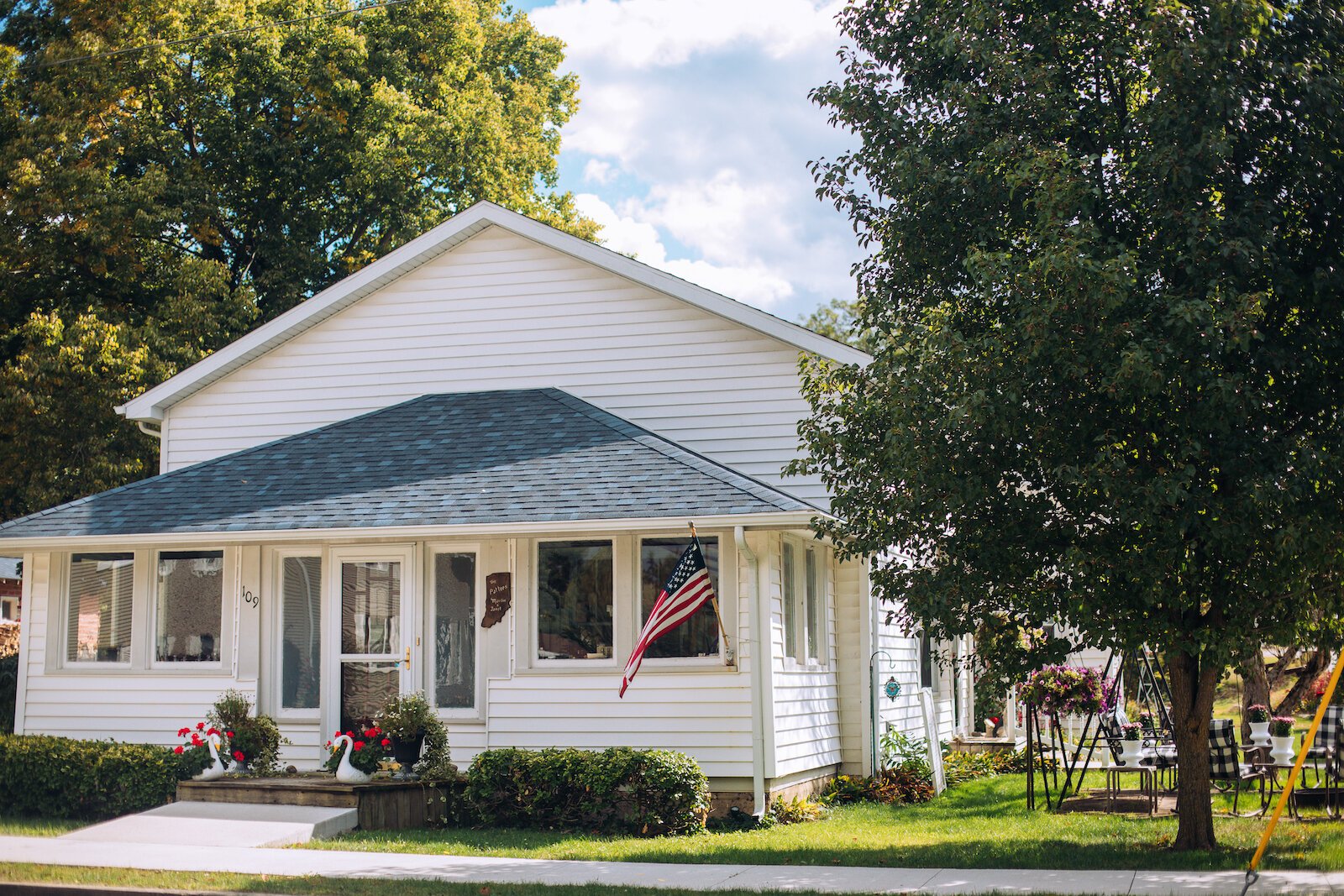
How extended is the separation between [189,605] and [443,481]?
11.9 ft

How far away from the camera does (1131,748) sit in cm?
1512

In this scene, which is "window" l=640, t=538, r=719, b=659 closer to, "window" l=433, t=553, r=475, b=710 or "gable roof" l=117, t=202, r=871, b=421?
"window" l=433, t=553, r=475, b=710

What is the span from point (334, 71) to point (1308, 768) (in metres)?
22.9

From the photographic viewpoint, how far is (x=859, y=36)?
1288 centimetres

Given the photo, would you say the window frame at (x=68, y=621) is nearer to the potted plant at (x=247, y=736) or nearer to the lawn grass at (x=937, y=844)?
the potted plant at (x=247, y=736)

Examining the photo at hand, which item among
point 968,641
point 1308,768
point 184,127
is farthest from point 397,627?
point 184,127

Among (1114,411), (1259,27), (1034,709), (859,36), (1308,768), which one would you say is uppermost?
(859,36)

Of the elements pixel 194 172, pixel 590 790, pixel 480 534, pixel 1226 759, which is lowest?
pixel 590 790

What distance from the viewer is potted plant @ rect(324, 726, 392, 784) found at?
1414 cm

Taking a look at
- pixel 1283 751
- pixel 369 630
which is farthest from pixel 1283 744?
pixel 369 630

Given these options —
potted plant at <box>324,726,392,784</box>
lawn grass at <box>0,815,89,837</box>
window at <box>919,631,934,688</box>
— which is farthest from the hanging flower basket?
lawn grass at <box>0,815,89,837</box>

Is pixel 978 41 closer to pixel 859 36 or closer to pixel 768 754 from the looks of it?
pixel 859 36

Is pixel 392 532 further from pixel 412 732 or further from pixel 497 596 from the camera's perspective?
pixel 412 732

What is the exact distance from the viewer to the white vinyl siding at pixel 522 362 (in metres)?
17.6
